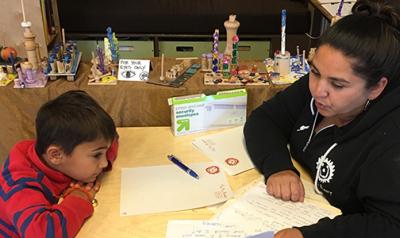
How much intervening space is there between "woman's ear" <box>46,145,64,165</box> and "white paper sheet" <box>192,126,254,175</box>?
1.42 feet

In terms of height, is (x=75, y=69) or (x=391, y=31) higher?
(x=391, y=31)

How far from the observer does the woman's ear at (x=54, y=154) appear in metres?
1.08

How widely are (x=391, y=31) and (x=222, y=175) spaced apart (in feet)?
1.86

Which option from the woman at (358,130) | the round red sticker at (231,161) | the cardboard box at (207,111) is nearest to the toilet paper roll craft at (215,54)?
the cardboard box at (207,111)

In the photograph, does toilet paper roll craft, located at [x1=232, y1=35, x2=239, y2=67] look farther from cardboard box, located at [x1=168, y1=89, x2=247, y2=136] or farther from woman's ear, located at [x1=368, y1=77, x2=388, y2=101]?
woman's ear, located at [x1=368, y1=77, x2=388, y2=101]

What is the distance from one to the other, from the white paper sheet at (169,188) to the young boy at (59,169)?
93 millimetres

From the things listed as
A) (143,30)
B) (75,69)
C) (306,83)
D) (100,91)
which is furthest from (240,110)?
(143,30)

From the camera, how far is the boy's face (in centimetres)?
109

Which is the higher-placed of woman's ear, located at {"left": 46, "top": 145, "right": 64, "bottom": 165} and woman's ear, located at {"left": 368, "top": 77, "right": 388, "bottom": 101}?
woman's ear, located at {"left": 368, "top": 77, "right": 388, "bottom": 101}

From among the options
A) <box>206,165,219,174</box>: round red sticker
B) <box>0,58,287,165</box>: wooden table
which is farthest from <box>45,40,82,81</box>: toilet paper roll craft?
<box>206,165,219,174</box>: round red sticker

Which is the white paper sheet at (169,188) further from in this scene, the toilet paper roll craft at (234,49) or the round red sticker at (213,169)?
the toilet paper roll craft at (234,49)

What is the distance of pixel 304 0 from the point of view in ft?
9.91

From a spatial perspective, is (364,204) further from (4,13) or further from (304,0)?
(304,0)

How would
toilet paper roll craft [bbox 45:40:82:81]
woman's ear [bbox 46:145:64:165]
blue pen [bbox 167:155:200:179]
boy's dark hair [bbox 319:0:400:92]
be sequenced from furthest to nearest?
toilet paper roll craft [bbox 45:40:82:81], blue pen [bbox 167:155:200:179], woman's ear [bbox 46:145:64:165], boy's dark hair [bbox 319:0:400:92]
